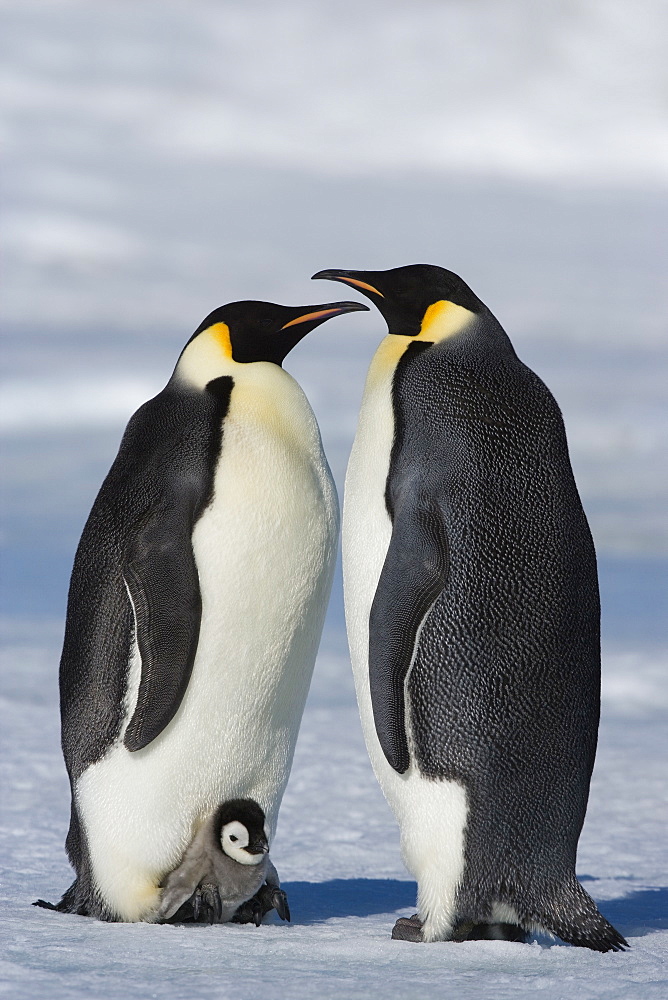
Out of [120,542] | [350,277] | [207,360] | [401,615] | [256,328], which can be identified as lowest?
[401,615]

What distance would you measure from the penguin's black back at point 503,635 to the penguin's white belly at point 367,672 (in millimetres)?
36

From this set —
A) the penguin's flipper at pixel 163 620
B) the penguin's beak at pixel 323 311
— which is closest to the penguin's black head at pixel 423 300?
the penguin's beak at pixel 323 311

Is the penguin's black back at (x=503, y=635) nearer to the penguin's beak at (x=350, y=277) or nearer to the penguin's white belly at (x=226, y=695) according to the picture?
the penguin's white belly at (x=226, y=695)

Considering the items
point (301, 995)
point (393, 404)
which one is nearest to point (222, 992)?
point (301, 995)

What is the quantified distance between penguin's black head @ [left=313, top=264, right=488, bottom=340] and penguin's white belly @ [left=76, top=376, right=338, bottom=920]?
0.55m

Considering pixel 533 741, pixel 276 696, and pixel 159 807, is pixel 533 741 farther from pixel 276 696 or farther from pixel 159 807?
pixel 159 807

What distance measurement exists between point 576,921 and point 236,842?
0.90 metres

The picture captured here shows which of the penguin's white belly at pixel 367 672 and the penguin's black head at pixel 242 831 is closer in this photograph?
the penguin's white belly at pixel 367 672

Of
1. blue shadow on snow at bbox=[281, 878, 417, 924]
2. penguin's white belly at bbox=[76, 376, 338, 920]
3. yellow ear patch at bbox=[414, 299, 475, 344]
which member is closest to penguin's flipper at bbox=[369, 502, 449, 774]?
penguin's white belly at bbox=[76, 376, 338, 920]

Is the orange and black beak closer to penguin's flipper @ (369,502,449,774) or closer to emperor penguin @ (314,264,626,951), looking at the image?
emperor penguin @ (314,264,626,951)

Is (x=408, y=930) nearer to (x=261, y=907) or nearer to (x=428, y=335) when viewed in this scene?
(x=261, y=907)

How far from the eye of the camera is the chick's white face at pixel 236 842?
10.6ft

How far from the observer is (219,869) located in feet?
10.7

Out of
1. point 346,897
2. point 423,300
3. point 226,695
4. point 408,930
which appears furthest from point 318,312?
point 346,897
